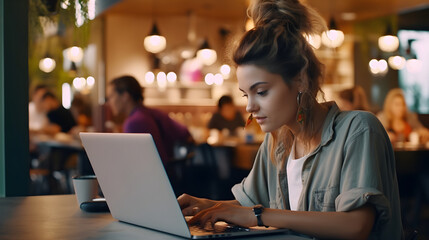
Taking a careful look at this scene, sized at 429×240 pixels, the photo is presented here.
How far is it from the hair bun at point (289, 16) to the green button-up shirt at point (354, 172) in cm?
24

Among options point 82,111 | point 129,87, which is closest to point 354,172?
point 129,87

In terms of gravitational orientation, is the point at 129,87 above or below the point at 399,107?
above

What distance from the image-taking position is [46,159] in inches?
291

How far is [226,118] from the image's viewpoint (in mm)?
8375

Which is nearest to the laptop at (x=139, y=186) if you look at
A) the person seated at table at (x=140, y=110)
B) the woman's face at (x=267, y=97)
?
the woman's face at (x=267, y=97)

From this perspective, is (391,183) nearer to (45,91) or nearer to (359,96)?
(359,96)

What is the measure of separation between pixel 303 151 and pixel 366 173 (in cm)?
32

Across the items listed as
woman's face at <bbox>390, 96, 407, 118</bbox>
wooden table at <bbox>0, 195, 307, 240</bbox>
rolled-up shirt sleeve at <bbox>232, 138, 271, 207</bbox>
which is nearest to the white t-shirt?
rolled-up shirt sleeve at <bbox>232, 138, 271, 207</bbox>

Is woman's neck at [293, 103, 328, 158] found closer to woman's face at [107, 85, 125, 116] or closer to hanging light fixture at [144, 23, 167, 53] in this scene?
woman's face at [107, 85, 125, 116]

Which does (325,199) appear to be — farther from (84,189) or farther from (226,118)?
(226,118)

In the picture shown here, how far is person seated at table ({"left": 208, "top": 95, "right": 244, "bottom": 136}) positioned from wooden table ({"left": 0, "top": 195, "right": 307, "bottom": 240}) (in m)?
6.43

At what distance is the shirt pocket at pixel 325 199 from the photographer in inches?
60.9

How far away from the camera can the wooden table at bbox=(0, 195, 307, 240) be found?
50.0 inches

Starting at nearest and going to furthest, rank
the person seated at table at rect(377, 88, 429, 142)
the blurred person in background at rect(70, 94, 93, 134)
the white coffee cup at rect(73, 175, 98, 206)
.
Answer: the white coffee cup at rect(73, 175, 98, 206), the person seated at table at rect(377, 88, 429, 142), the blurred person in background at rect(70, 94, 93, 134)
